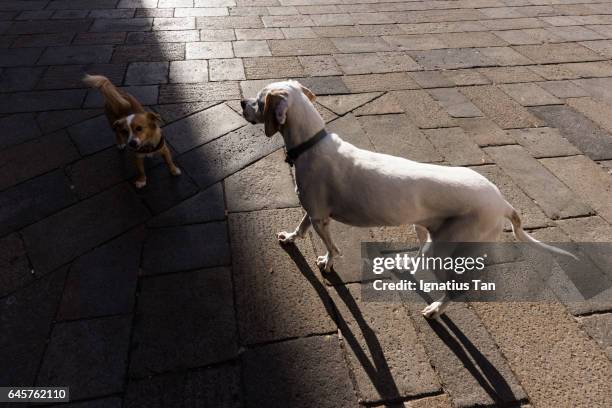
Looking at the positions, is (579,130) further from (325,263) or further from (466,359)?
(325,263)

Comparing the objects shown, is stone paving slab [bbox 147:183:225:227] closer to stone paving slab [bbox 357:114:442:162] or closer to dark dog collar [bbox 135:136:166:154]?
dark dog collar [bbox 135:136:166:154]

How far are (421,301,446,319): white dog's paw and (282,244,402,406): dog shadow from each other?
1.47 ft

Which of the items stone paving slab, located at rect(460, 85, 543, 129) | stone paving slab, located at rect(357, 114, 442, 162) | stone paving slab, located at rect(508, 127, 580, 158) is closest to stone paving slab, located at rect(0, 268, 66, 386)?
stone paving slab, located at rect(357, 114, 442, 162)

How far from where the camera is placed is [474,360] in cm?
260

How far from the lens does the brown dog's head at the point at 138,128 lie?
3.57 m

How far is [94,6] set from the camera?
8.55 meters

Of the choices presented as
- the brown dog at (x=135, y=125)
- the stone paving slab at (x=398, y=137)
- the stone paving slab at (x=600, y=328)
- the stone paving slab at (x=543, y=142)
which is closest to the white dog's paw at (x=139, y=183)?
the brown dog at (x=135, y=125)

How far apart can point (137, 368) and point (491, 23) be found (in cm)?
924

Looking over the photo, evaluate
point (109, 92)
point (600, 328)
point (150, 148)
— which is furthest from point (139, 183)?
point (600, 328)

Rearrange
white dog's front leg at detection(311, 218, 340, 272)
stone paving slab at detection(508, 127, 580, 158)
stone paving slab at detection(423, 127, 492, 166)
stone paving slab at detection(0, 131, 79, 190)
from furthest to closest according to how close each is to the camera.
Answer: stone paving slab at detection(508, 127, 580, 158) → stone paving slab at detection(423, 127, 492, 166) → stone paving slab at detection(0, 131, 79, 190) → white dog's front leg at detection(311, 218, 340, 272)

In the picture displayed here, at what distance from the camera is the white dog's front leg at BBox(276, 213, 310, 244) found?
10.6 feet

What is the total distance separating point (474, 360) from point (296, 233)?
1687 millimetres

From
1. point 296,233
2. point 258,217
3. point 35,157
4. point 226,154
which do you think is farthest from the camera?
point 226,154

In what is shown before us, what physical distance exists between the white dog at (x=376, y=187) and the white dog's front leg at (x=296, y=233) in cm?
28
